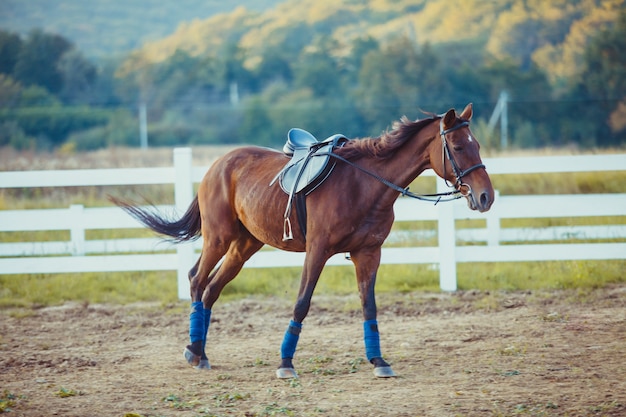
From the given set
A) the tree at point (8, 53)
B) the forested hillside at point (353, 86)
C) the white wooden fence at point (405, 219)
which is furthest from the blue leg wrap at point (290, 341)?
the tree at point (8, 53)

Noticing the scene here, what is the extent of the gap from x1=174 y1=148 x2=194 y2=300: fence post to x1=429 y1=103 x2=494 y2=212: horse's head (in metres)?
4.27

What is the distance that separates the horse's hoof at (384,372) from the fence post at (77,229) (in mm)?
5053

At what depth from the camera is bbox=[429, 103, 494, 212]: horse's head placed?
18.2 feet

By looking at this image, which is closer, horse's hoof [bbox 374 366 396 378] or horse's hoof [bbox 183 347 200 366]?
horse's hoof [bbox 374 366 396 378]

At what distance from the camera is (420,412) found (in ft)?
16.1

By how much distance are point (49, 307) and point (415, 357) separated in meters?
4.93

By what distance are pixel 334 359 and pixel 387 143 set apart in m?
1.94

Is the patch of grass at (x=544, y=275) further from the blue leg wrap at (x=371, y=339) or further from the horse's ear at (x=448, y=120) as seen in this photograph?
the horse's ear at (x=448, y=120)

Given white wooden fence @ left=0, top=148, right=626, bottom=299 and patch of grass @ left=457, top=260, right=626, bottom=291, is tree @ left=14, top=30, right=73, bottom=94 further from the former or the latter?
patch of grass @ left=457, top=260, right=626, bottom=291

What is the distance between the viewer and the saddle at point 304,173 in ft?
20.0

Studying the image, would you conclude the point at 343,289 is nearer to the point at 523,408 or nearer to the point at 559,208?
the point at 559,208

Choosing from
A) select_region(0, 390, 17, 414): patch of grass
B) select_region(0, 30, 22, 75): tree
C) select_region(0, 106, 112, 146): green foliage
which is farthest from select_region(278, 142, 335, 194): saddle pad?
select_region(0, 30, 22, 75): tree

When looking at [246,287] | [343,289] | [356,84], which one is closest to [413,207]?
[343,289]

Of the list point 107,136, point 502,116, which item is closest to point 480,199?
point 502,116
